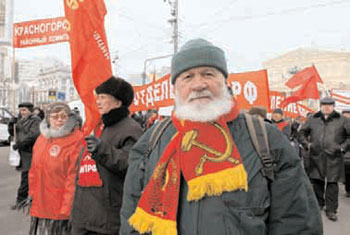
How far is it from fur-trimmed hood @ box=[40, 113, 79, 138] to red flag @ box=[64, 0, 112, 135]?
1.92ft

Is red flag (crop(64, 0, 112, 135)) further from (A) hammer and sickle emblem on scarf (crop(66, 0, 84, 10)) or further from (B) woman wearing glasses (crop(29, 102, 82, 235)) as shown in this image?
(B) woman wearing glasses (crop(29, 102, 82, 235))

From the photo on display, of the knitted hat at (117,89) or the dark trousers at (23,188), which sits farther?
the dark trousers at (23,188)

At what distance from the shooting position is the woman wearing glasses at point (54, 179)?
287 cm

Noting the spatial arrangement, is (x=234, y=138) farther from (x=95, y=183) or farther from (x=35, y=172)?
(x=35, y=172)

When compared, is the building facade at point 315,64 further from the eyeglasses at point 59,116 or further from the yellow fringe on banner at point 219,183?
the yellow fringe on banner at point 219,183

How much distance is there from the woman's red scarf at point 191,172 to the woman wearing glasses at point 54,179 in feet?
4.89

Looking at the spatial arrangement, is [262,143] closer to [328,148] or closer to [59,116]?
[59,116]

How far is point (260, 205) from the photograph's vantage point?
1.41 meters

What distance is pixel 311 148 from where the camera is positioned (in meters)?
5.41

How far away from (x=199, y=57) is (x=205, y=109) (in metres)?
0.27

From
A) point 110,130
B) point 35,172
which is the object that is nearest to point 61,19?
point 35,172

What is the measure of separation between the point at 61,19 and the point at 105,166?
476cm

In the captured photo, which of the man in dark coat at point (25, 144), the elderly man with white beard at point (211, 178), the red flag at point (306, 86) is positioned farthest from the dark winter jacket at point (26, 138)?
the red flag at point (306, 86)

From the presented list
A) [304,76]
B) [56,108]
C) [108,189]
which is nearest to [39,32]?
[56,108]
